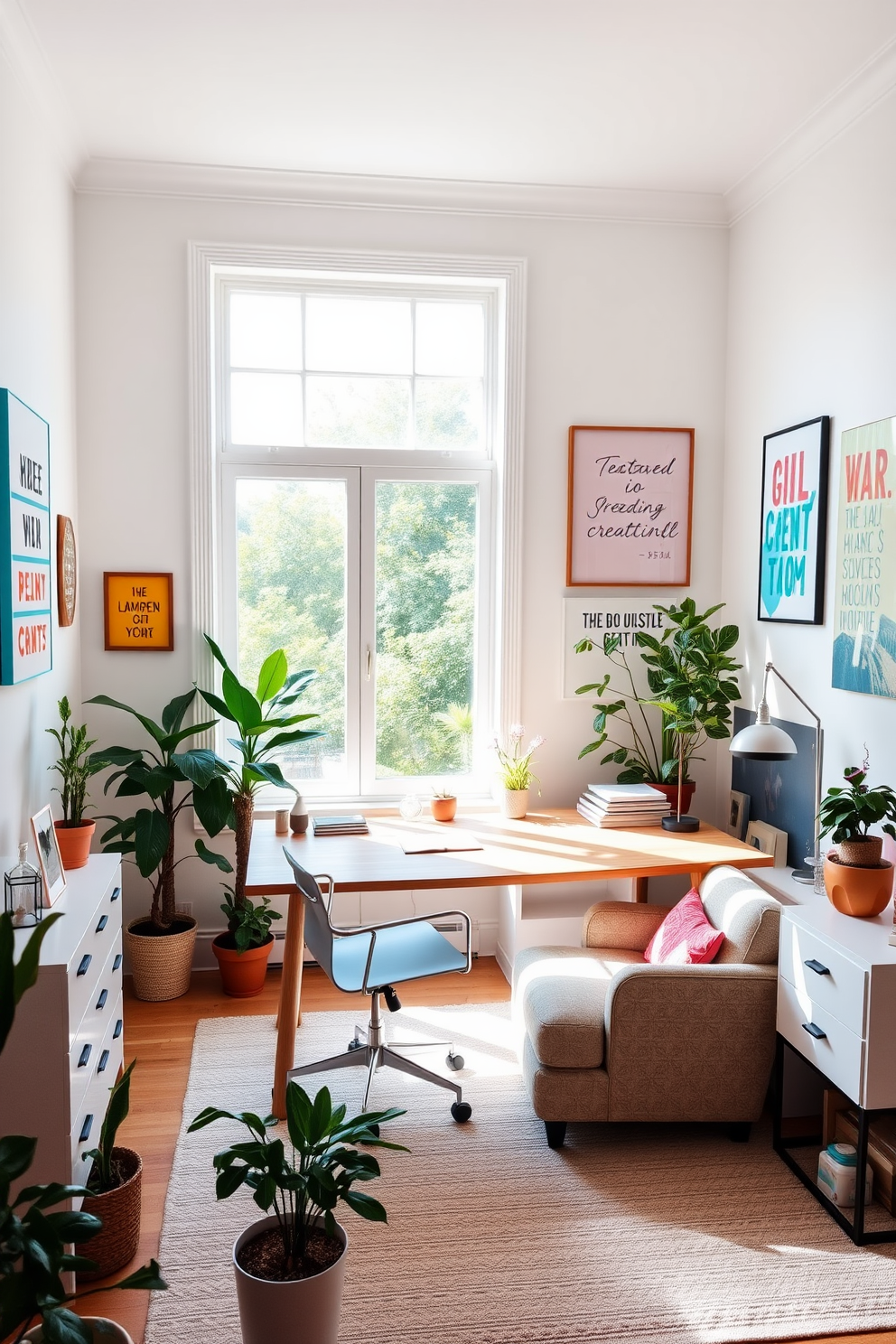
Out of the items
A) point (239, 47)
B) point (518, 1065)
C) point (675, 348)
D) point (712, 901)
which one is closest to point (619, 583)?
point (675, 348)

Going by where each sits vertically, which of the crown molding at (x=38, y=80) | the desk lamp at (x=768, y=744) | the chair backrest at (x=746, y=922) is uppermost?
the crown molding at (x=38, y=80)

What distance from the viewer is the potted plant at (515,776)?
159 inches

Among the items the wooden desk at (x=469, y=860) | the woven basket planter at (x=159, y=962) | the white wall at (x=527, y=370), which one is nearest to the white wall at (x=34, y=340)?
the white wall at (x=527, y=370)

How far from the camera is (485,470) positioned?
14.3 feet

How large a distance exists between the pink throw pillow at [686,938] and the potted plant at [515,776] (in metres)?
0.83

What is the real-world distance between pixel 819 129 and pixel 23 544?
2.88m

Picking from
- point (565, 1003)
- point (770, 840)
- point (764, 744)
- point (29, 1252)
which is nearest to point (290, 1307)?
point (29, 1252)

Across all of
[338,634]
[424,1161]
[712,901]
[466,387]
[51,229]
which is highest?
[51,229]

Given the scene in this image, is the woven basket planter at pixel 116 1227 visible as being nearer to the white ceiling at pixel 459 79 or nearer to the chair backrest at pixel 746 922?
the chair backrest at pixel 746 922

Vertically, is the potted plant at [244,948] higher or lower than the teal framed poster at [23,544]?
lower

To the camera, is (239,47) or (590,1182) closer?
(590,1182)

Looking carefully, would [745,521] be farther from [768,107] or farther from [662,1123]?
[662,1123]

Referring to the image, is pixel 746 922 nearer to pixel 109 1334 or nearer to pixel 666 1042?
pixel 666 1042

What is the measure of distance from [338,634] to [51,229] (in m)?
1.82
